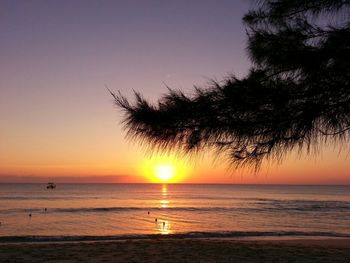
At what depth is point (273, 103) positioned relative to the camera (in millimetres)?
4793

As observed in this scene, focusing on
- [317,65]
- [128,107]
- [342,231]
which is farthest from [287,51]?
[342,231]

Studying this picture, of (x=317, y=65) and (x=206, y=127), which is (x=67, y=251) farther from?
(x=317, y=65)

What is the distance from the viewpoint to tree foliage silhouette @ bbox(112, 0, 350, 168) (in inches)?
185

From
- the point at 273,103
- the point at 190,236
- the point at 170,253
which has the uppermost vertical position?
the point at 273,103

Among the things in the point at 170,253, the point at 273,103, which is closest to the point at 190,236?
the point at 170,253

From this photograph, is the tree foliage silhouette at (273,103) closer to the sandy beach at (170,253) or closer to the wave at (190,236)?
the sandy beach at (170,253)

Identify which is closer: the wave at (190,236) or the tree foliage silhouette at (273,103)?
the tree foliage silhouette at (273,103)

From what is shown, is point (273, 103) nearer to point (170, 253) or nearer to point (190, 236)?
point (170, 253)

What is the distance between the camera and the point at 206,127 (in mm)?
5086

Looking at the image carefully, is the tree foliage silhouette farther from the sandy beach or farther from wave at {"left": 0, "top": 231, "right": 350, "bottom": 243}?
wave at {"left": 0, "top": 231, "right": 350, "bottom": 243}

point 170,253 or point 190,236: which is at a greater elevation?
point 170,253

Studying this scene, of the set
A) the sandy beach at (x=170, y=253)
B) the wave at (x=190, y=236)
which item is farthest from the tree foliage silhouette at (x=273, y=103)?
the wave at (x=190, y=236)

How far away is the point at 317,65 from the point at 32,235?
20.6 meters

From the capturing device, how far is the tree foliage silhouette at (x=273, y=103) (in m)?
4.69
